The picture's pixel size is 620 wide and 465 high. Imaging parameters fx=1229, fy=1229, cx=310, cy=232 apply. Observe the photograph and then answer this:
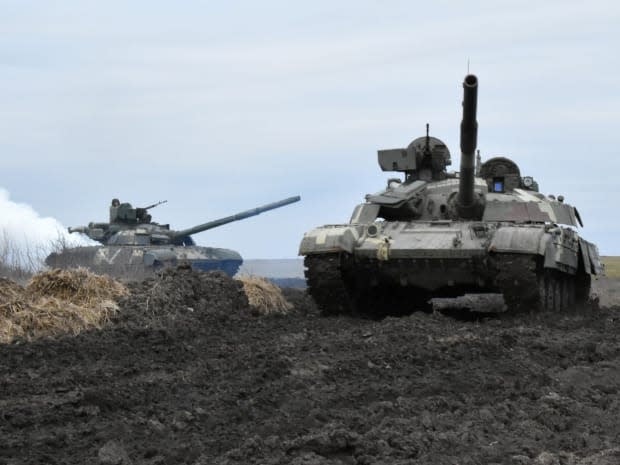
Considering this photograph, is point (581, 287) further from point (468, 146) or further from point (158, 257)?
point (158, 257)

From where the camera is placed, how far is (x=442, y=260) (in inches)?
658

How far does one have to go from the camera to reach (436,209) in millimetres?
19156

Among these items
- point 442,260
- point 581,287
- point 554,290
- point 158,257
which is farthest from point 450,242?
point 158,257

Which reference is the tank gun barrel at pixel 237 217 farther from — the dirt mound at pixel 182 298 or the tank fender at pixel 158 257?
the dirt mound at pixel 182 298

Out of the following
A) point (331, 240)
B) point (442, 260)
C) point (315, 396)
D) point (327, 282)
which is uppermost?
point (331, 240)

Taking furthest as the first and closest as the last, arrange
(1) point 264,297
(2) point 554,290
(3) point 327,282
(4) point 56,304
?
(1) point 264,297 → (2) point 554,290 → (3) point 327,282 → (4) point 56,304

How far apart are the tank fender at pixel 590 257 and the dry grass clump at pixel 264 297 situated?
467cm

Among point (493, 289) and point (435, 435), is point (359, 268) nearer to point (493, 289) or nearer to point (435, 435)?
point (493, 289)

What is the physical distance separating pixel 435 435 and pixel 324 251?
10.0 meters

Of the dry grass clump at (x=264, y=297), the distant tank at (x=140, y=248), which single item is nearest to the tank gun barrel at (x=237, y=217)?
the distant tank at (x=140, y=248)

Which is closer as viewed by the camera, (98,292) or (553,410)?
(553,410)

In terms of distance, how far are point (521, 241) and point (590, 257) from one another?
3.56 m

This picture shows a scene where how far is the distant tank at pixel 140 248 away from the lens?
111 ft

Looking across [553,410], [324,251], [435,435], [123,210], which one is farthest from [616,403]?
[123,210]
